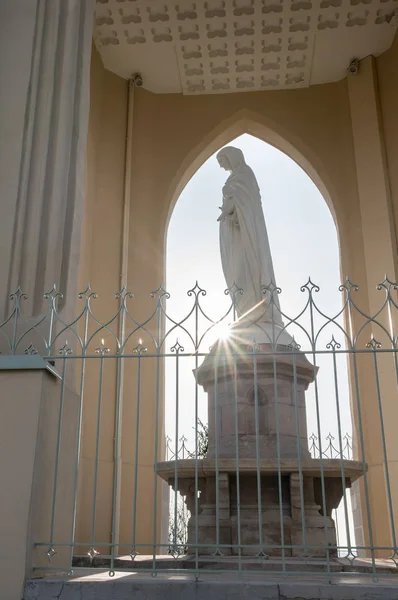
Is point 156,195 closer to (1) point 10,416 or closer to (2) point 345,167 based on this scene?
(2) point 345,167

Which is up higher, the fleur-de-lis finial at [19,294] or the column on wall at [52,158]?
the column on wall at [52,158]

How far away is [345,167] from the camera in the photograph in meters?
9.41

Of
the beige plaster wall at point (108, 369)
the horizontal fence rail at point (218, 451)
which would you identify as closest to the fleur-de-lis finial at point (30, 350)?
the horizontal fence rail at point (218, 451)

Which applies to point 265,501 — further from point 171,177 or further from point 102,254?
point 171,177

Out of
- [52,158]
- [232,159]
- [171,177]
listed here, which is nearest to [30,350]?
[52,158]

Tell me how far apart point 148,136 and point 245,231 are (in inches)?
153

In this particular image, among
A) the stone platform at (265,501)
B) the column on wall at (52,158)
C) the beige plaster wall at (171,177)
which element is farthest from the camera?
the beige plaster wall at (171,177)

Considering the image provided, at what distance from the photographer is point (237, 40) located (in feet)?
30.1

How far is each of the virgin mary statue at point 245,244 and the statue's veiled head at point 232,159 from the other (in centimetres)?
1

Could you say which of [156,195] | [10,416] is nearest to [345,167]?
[156,195]

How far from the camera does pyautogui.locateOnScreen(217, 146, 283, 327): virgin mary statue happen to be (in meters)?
6.37

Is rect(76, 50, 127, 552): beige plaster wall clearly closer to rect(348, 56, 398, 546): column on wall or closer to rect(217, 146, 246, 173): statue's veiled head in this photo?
rect(217, 146, 246, 173): statue's veiled head

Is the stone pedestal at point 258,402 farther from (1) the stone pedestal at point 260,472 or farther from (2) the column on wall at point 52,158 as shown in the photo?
(2) the column on wall at point 52,158

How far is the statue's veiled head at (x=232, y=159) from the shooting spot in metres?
7.11
